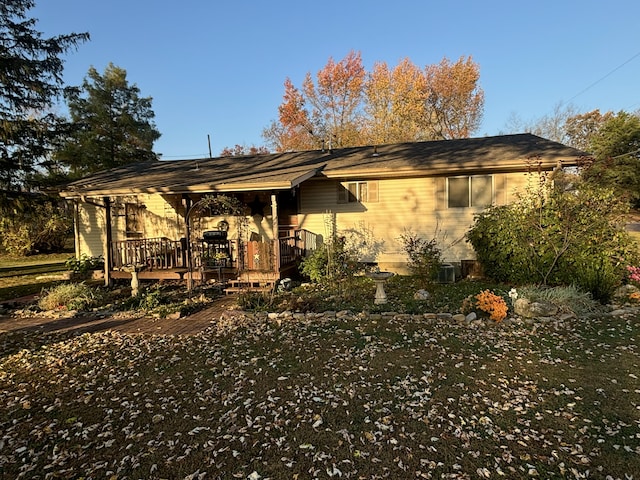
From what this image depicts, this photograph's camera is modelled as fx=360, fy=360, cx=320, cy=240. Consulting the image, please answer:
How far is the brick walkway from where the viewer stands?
20.2 feet

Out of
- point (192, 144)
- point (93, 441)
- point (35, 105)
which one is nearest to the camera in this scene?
point (93, 441)

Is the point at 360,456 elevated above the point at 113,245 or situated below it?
below

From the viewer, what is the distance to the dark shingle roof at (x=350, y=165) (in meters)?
9.06

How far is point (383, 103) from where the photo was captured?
25359mm

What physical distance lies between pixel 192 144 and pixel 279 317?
22997mm

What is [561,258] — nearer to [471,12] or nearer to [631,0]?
[631,0]

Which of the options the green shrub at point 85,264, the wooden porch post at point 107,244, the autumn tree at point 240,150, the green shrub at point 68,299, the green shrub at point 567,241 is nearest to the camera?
the green shrub at point 567,241

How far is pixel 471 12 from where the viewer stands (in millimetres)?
16109

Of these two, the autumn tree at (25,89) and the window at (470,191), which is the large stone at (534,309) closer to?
→ the window at (470,191)

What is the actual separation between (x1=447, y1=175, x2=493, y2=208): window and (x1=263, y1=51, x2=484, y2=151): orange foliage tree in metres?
15.4

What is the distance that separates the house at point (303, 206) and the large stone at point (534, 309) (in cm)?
417

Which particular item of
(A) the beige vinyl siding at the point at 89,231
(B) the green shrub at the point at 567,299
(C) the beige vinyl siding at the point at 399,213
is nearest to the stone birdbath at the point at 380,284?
(B) the green shrub at the point at 567,299

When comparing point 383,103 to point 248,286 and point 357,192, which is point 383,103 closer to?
point 357,192

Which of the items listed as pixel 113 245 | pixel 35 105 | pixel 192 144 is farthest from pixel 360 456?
pixel 192 144
